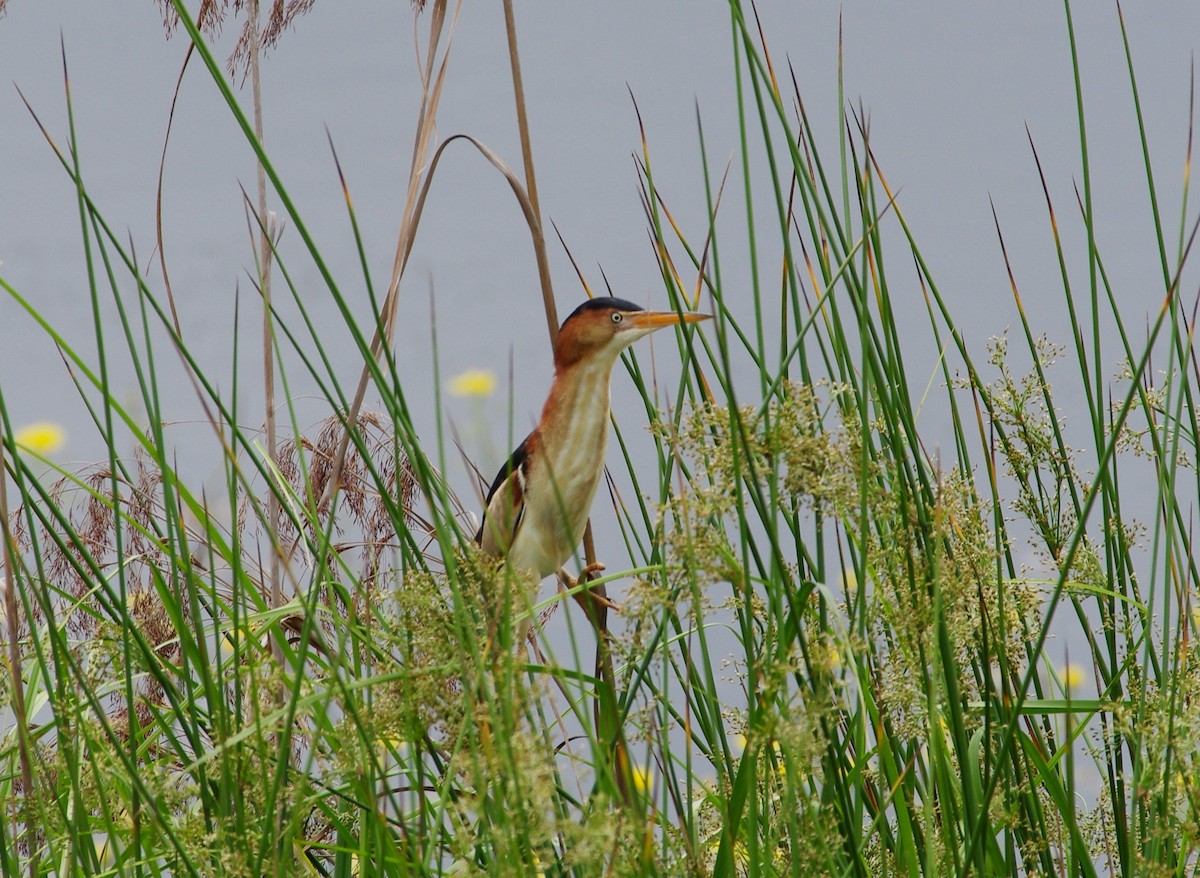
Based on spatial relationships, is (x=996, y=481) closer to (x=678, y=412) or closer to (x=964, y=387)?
(x=964, y=387)

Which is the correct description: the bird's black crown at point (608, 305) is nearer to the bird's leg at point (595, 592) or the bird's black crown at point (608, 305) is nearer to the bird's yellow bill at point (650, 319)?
the bird's yellow bill at point (650, 319)

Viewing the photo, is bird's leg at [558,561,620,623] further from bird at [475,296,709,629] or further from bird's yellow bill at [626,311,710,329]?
bird's yellow bill at [626,311,710,329]

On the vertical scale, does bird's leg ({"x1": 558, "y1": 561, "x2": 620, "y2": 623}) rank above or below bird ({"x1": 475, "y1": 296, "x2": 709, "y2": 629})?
below

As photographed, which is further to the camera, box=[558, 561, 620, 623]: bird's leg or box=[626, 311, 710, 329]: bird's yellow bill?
box=[626, 311, 710, 329]: bird's yellow bill

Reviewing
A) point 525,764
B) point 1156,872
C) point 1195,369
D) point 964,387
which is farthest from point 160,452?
point 1195,369

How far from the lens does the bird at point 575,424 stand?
1.96m

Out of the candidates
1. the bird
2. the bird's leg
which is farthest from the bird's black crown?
the bird's leg

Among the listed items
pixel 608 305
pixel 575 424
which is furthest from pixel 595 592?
pixel 608 305

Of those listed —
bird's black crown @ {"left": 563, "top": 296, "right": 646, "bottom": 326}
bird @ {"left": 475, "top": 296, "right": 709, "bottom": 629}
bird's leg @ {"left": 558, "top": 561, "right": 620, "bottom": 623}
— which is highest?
bird's black crown @ {"left": 563, "top": 296, "right": 646, "bottom": 326}

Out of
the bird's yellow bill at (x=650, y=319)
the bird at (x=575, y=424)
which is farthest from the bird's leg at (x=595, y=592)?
the bird's yellow bill at (x=650, y=319)

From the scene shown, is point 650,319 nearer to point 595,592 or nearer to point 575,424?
point 575,424

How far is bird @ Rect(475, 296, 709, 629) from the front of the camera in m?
1.96

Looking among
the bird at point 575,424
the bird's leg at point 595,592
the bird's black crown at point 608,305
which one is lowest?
the bird's leg at point 595,592

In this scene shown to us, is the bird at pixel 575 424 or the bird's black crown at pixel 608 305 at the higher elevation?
the bird's black crown at pixel 608 305
